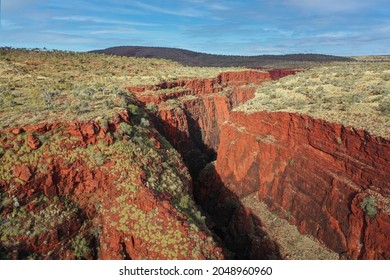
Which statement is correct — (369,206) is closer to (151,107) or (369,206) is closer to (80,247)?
(80,247)

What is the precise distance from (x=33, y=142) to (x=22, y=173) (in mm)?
1948

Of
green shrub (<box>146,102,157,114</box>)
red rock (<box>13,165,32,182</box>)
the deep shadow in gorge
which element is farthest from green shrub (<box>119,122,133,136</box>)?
green shrub (<box>146,102,157,114</box>)

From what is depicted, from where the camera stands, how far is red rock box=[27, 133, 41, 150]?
1530 cm

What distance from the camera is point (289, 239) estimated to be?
17969mm

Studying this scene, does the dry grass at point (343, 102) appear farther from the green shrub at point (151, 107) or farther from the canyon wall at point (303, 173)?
the green shrub at point (151, 107)

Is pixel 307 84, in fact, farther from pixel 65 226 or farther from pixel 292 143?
pixel 65 226

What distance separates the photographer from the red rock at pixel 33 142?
1530 cm

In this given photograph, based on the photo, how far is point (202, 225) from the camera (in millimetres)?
15578

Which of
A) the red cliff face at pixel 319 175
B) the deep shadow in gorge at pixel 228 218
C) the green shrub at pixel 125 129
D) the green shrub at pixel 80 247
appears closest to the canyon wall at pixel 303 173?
the red cliff face at pixel 319 175

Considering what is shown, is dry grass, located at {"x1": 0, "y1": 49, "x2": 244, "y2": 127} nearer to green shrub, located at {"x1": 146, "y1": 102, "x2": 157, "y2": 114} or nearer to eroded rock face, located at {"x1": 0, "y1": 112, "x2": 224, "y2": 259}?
eroded rock face, located at {"x1": 0, "y1": 112, "x2": 224, "y2": 259}

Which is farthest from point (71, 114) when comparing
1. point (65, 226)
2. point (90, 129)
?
point (65, 226)

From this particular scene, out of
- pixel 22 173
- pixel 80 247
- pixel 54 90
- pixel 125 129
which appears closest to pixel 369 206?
pixel 80 247

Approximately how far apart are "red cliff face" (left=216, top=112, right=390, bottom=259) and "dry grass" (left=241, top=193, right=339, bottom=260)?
0.41 metres

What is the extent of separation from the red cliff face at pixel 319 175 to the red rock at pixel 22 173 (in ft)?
47.3
